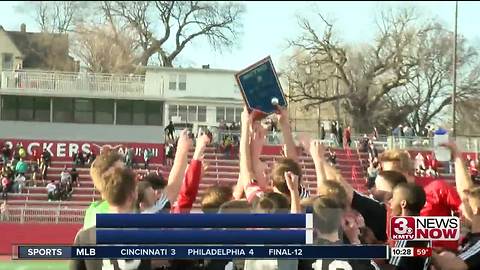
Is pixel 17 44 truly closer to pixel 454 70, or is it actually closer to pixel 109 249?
pixel 109 249

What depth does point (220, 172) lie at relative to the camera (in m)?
5.18

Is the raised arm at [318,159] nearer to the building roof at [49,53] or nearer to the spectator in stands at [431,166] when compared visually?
the spectator in stands at [431,166]

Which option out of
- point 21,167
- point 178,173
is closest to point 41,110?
point 21,167

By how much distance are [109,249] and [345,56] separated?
372 cm

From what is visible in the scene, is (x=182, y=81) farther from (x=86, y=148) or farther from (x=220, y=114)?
(x=86, y=148)

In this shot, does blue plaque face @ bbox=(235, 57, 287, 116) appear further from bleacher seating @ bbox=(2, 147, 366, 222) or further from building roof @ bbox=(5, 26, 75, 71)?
building roof @ bbox=(5, 26, 75, 71)

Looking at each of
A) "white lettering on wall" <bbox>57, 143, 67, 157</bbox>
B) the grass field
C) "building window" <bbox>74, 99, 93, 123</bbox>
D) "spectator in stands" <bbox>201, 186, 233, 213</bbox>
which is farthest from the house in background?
the grass field

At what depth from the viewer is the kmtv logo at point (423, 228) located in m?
2.60

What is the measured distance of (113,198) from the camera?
2635mm

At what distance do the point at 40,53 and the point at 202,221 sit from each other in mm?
4235

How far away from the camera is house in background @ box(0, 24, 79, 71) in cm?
427

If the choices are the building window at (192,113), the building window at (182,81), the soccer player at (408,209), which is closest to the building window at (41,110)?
the building window at (182,81)

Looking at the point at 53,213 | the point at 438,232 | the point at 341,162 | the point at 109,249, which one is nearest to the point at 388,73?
the point at 341,162

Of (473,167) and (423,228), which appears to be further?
(473,167)
